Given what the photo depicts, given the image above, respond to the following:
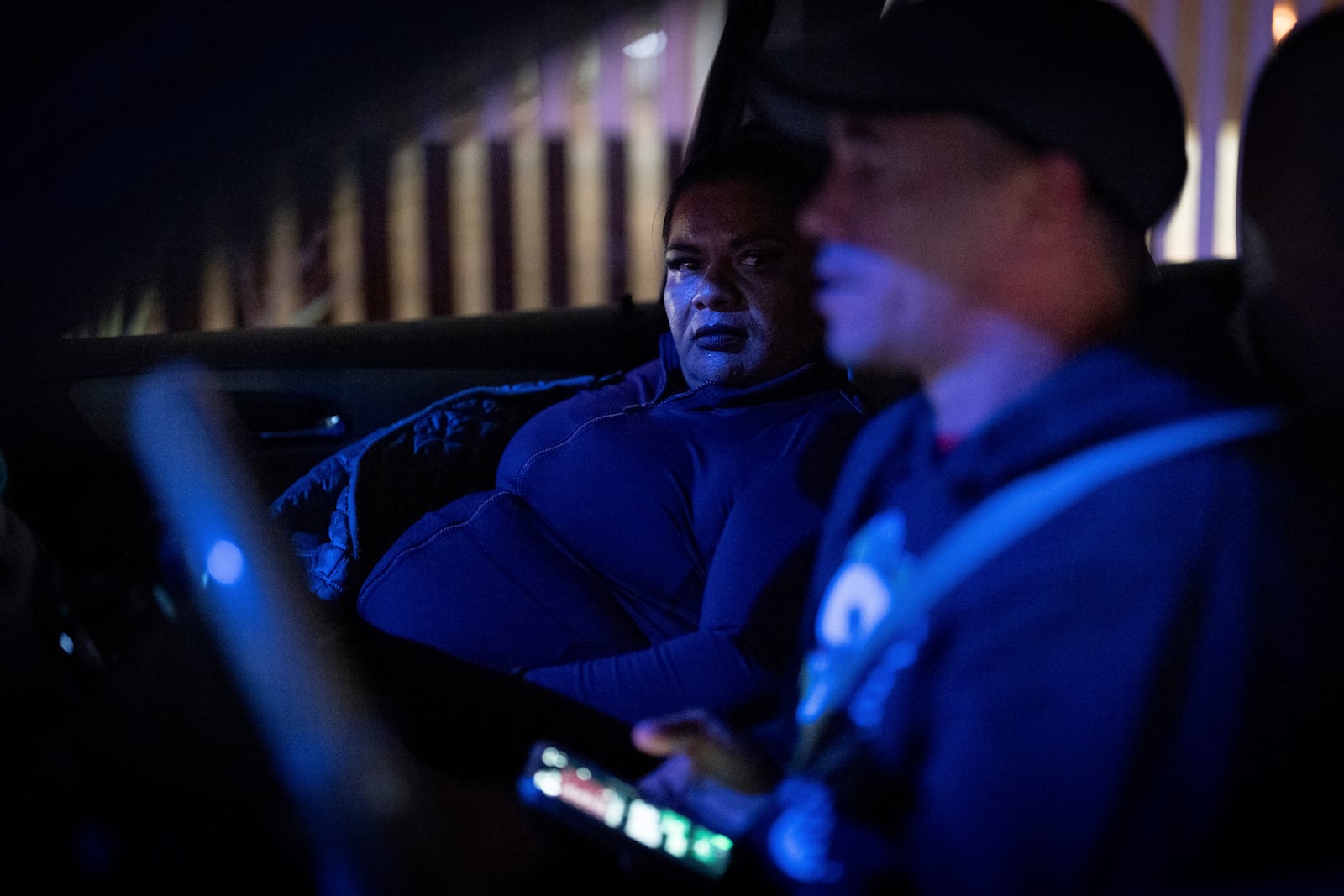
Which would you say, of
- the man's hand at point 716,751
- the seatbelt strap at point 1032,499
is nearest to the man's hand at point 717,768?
the man's hand at point 716,751

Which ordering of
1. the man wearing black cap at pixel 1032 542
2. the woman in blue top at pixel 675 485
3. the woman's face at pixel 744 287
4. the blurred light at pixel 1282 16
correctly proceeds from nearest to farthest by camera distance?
the man wearing black cap at pixel 1032 542, the blurred light at pixel 1282 16, the woman in blue top at pixel 675 485, the woman's face at pixel 744 287

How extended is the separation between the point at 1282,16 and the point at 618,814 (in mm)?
1164

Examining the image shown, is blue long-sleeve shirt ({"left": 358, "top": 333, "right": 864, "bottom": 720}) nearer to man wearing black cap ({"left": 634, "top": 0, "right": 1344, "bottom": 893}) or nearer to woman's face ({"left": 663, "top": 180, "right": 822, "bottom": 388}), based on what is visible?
woman's face ({"left": 663, "top": 180, "right": 822, "bottom": 388})

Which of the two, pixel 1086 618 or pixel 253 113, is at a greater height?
pixel 253 113

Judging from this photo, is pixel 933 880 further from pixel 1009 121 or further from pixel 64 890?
pixel 64 890

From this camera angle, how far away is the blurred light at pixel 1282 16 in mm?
1335

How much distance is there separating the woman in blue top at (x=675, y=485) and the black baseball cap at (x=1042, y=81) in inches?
25.2

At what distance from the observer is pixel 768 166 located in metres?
1.81

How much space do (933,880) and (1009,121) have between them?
58 cm

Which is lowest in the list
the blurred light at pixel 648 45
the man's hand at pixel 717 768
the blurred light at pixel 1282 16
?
the man's hand at pixel 717 768

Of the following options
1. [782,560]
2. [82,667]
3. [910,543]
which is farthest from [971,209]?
[82,667]

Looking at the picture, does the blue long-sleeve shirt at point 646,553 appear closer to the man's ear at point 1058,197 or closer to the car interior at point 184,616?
the car interior at point 184,616

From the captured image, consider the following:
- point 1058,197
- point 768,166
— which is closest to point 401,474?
point 768,166

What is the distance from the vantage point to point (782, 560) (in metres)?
1.50
